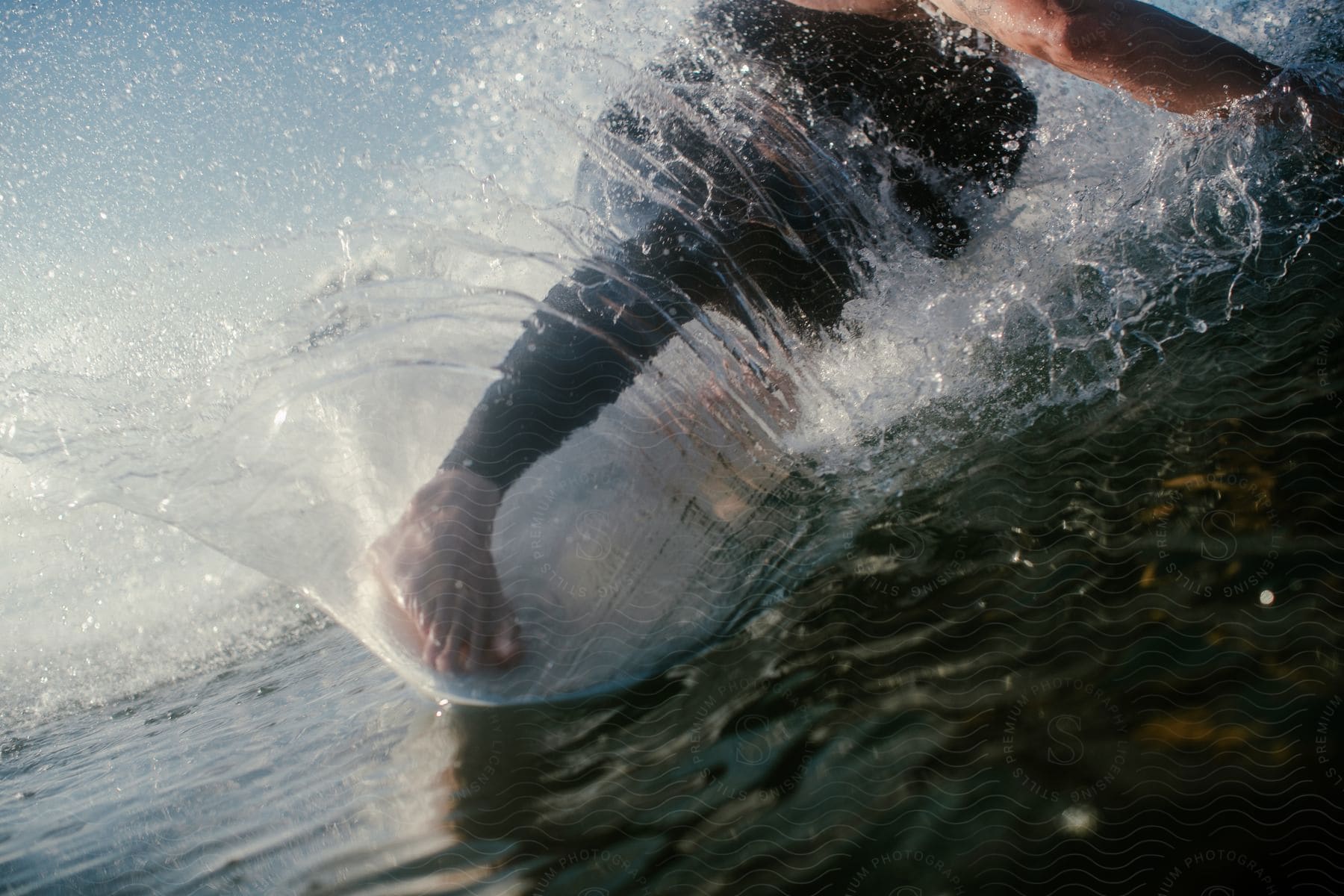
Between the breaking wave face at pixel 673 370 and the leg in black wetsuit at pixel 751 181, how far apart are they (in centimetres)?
1

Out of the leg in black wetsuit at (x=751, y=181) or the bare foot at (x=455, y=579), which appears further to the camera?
the leg in black wetsuit at (x=751, y=181)

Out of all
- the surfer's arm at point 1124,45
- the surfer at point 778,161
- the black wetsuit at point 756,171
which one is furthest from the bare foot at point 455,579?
the surfer's arm at point 1124,45

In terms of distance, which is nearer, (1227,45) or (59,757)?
(1227,45)

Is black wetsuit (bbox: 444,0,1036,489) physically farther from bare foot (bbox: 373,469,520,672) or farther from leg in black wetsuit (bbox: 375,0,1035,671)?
bare foot (bbox: 373,469,520,672)

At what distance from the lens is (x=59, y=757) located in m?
1.66

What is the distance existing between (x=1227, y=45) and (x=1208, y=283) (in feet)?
1.37

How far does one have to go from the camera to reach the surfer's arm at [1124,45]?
1339 mm

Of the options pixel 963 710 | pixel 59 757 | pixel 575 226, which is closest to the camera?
pixel 963 710

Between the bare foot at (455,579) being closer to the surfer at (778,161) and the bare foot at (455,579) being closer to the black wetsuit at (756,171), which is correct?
the surfer at (778,161)

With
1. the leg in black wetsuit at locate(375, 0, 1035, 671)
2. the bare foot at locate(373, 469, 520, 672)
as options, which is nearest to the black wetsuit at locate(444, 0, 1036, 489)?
the leg in black wetsuit at locate(375, 0, 1035, 671)

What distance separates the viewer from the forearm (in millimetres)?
1339

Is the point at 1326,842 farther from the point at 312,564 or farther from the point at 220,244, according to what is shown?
the point at 220,244

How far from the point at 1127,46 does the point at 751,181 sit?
65 centimetres

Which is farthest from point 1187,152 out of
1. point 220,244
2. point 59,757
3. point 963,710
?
point 59,757
